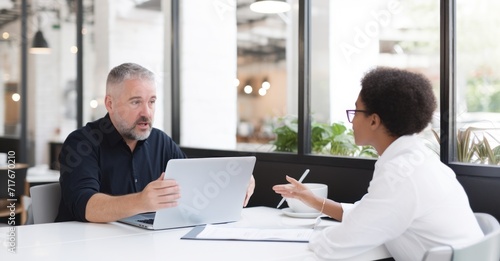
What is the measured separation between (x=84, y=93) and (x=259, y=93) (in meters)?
2.37

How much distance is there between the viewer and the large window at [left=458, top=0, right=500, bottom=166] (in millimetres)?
2369

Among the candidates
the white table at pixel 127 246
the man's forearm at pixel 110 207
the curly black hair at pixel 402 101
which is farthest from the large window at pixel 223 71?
the curly black hair at pixel 402 101

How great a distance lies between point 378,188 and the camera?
1614mm

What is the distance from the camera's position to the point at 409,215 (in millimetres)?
1584

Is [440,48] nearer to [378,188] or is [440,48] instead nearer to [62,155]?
[378,188]

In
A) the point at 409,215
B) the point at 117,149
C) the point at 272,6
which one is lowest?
the point at 409,215

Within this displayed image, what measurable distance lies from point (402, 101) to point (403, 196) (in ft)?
1.11

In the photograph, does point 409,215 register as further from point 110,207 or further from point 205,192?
point 110,207

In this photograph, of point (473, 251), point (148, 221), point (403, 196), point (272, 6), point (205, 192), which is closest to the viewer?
point (473, 251)

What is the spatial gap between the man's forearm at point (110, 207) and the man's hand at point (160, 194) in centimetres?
7

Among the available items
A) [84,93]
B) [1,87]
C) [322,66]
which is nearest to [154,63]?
[84,93]

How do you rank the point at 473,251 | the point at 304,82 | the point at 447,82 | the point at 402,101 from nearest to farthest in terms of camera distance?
the point at 473,251 → the point at 402,101 → the point at 447,82 → the point at 304,82

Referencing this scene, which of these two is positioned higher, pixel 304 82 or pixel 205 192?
pixel 304 82

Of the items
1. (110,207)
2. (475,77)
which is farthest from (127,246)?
(475,77)
